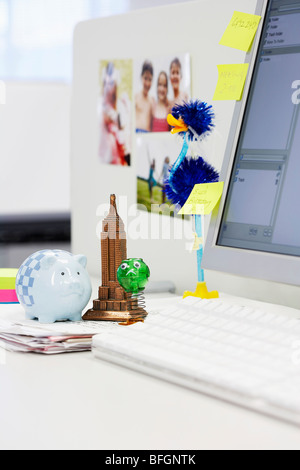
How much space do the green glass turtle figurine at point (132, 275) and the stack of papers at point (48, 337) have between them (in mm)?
54

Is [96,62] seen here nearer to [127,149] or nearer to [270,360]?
[127,149]

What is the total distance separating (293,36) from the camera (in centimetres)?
84

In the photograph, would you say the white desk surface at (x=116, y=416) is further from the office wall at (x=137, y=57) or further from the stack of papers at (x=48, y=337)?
the office wall at (x=137, y=57)

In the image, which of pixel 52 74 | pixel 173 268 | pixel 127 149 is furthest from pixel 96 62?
pixel 52 74

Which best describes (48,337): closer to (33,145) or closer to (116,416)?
(116,416)

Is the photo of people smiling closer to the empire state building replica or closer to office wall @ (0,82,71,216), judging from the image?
the empire state building replica

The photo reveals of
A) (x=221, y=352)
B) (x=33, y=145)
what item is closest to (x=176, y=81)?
(x=221, y=352)

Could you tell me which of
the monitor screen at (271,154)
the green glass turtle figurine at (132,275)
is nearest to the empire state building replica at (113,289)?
the green glass turtle figurine at (132,275)

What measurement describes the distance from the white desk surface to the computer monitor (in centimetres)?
24

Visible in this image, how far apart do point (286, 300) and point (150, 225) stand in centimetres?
34

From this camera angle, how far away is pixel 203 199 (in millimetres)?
922

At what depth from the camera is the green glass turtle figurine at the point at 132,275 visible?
0.85 meters

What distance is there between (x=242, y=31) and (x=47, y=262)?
15.5 inches

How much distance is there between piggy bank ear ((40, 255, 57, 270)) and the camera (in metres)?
0.85
